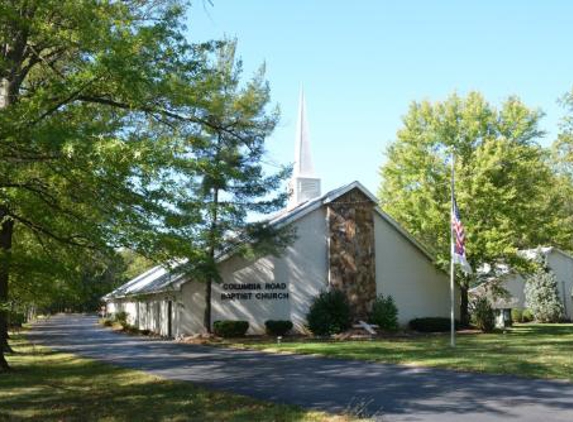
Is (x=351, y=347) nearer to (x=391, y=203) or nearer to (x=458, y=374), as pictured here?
(x=458, y=374)

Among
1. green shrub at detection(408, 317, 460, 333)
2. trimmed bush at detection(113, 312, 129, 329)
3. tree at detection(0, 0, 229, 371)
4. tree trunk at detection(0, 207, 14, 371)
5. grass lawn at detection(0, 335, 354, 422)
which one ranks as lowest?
trimmed bush at detection(113, 312, 129, 329)

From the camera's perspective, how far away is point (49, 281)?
12.9 metres

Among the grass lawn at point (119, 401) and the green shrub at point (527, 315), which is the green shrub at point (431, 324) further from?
the grass lawn at point (119, 401)

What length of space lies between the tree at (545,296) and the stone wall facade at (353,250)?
649 inches

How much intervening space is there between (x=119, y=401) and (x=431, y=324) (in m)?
24.8

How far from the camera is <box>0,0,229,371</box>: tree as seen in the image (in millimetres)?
9406

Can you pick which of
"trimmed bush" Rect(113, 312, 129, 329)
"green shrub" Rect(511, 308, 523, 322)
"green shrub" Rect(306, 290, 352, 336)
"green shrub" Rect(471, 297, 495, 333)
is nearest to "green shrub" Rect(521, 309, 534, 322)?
"green shrub" Rect(511, 308, 523, 322)

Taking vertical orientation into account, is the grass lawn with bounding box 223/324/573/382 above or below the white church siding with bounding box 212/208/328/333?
below

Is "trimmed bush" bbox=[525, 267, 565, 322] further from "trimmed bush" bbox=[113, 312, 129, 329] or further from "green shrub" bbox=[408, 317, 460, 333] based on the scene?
"trimmed bush" bbox=[113, 312, 129, 329]

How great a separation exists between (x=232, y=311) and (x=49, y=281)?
1914 cm

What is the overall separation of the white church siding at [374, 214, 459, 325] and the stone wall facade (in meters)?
1.06

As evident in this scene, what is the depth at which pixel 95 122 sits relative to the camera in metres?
11.3

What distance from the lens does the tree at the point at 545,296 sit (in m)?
43.3

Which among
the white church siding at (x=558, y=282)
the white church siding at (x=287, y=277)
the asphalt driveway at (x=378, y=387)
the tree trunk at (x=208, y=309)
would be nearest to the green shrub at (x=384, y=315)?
the white church siding at (x=287, y=277)
